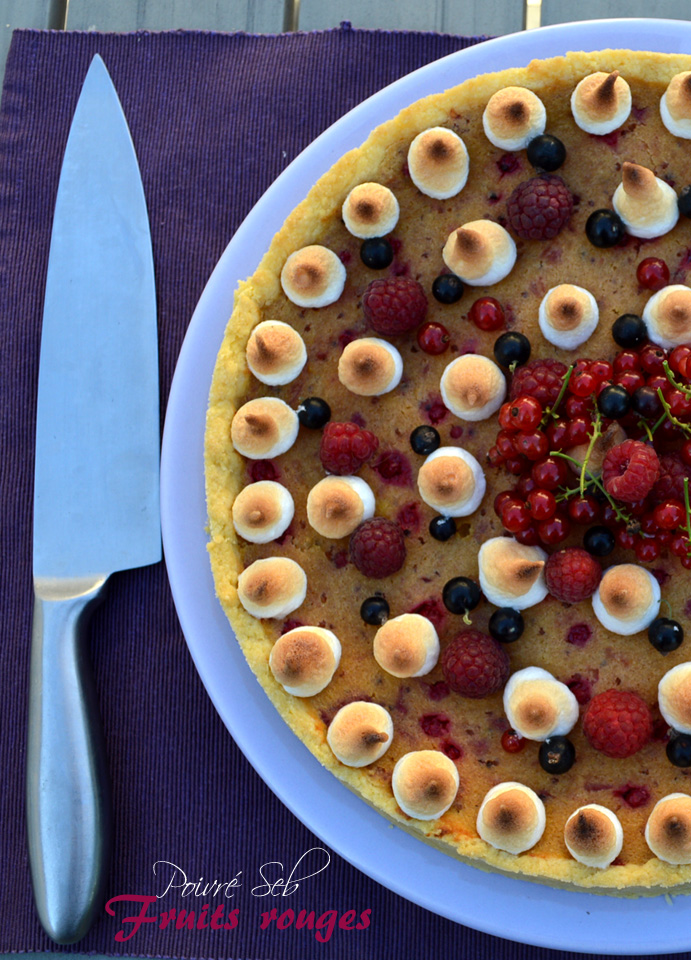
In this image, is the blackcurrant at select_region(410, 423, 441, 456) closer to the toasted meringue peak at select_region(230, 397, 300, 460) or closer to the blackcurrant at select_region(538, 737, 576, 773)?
the toasted meringue peak at select_region(230, 397, 300, 460)

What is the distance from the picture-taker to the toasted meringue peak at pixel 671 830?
154 cm

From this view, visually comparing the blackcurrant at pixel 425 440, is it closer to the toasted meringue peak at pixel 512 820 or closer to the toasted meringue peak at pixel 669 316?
the toasted meringue peak at pixel 669 316

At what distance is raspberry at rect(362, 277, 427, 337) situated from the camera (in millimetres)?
1704

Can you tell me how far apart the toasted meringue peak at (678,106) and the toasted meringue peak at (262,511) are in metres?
1.07

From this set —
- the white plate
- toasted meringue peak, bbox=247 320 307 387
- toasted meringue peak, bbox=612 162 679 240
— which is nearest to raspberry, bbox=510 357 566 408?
toasted meringue peak, bbox=612 162 679 240

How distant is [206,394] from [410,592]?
0.63 m

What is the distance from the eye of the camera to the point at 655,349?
5.41ft

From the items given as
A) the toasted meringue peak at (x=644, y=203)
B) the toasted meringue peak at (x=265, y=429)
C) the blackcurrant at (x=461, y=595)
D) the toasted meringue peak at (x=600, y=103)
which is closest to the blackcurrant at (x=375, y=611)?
the blackcurrant at (x=461, y=595)

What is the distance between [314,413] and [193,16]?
125 centimetres

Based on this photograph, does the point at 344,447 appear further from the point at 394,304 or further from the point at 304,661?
the point at 304,661

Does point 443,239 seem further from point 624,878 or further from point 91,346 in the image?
point 624,878

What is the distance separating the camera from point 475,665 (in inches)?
63.8

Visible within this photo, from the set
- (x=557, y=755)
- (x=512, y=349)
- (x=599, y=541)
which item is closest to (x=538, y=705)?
(x=557, y=755)

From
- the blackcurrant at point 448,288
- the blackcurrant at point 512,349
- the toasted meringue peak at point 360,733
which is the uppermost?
the blackcurrant at point 448,288
